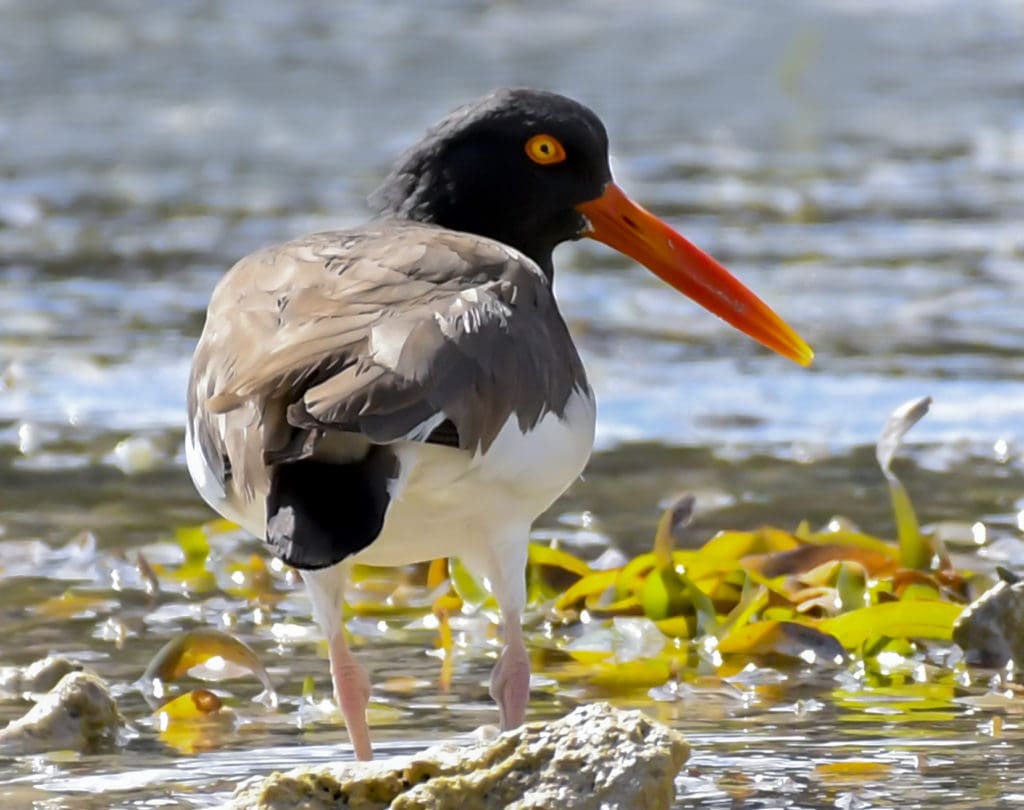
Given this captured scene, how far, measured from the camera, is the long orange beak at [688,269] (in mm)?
4227

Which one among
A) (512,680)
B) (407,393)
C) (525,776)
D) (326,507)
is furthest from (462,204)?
(525,776)

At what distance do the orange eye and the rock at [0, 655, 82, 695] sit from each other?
1290 millimetres

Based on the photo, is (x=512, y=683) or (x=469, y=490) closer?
(x=469, y=490)

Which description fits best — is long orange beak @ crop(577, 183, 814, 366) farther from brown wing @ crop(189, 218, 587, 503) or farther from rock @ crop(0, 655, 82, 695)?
rock @ crop(0, 655, 82, 695)

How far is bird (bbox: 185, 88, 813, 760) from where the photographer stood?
276 cm

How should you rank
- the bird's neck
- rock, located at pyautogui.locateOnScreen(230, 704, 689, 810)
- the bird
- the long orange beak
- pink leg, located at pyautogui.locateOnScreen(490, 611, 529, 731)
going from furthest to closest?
the long orange beak, the bird's neck, pink leg, located at pyautogui.locateOnScreen(490, 611, 529, 731), the bird, rock, located at pyautogui.locateOnScreen(230, 704, 689, 810)

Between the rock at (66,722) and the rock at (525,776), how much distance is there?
80cm

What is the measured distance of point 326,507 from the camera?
8.94ft

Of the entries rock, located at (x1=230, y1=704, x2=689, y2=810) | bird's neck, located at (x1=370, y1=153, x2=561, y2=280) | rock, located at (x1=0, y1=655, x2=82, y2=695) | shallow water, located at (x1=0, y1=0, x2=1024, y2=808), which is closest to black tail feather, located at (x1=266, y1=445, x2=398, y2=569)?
rock, located at (x1=230, y1=704, x2=689, y2=810)

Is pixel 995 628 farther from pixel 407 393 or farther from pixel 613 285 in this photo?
pixel 613 285

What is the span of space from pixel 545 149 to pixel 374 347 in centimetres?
130

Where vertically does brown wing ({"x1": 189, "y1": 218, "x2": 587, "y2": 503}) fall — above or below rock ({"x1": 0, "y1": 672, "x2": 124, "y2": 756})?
above

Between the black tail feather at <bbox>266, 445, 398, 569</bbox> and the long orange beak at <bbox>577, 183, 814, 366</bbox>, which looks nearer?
the black tail feather at <bbox>266, 445, 398, 569</bbox>

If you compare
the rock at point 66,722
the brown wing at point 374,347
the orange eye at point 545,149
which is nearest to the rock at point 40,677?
the rock at point 66,722
